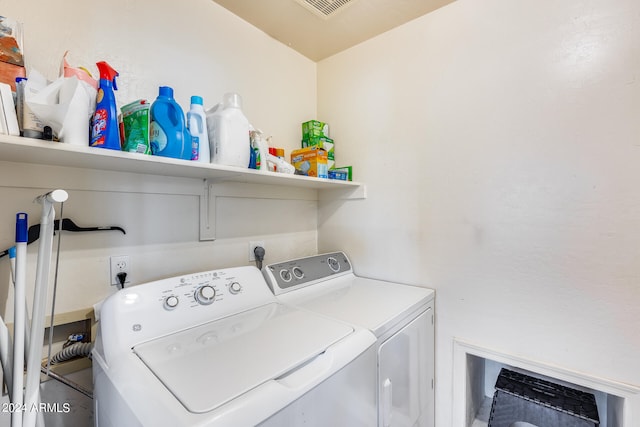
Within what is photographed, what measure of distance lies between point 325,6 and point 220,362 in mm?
1763

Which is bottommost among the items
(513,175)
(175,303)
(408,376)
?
(408,376)

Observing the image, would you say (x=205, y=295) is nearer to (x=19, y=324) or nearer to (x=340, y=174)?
(x=19, y=324)

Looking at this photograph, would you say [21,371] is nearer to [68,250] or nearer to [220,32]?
[68,250]

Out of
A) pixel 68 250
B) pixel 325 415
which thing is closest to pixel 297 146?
pixel 68 250

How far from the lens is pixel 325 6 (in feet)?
5.19

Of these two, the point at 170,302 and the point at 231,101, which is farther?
the point at 231,101

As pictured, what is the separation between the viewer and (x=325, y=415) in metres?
0.80

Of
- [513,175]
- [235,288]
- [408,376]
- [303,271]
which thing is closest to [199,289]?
[235,288]

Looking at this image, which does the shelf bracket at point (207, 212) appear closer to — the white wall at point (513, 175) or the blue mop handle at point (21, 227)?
the blue mop handle at point (21, 227)

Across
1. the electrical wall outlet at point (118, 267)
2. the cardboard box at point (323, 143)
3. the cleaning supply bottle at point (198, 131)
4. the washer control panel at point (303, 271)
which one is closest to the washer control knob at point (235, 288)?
the washer control panel at point (303, 271)

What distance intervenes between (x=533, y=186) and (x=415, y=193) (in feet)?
1.81

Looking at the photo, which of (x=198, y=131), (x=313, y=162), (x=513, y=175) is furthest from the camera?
(x=313, y=162)

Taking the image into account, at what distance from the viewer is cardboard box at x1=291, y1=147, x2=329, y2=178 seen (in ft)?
5.74

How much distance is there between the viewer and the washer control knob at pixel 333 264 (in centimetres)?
180
